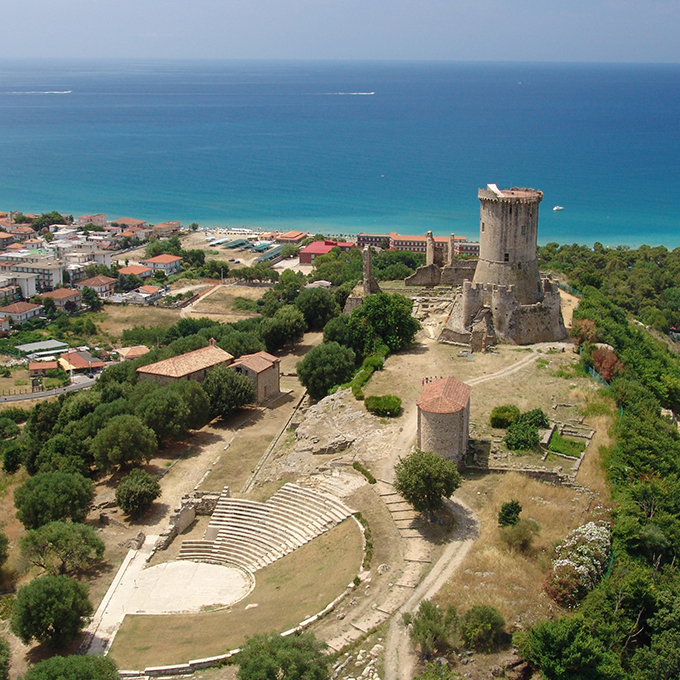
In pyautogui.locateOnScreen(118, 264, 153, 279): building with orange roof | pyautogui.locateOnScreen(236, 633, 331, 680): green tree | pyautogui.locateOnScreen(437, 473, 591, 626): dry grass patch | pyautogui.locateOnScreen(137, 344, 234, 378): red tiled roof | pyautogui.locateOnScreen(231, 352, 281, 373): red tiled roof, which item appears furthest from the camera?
pyautogui.locateOnScreen(118, 264, 153, 279): building with orange roof

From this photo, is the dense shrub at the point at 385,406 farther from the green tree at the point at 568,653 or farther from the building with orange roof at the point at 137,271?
the building with orange roof at the point at 137,271

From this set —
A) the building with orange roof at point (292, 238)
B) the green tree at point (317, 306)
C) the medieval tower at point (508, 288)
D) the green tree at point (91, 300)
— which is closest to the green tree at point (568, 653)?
the medieval tower at point (508, 288)

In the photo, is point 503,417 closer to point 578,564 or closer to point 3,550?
point 578,564

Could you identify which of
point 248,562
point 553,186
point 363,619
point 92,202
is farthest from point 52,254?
point 553,186

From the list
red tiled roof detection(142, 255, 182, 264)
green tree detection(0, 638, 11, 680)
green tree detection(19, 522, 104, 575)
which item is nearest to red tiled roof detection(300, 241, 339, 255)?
red tiled roof detection(142, 255, 182, 264)

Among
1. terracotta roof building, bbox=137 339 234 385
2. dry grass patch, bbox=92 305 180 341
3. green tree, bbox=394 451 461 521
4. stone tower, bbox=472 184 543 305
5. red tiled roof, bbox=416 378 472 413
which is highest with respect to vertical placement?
stone tower, bbox=472 184 543 305

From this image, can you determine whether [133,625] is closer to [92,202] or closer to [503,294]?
[503,294]

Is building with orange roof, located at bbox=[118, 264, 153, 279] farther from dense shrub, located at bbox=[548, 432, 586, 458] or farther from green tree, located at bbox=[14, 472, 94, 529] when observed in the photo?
dense shrub, located at bbox=[548, 432, 586, 458]
